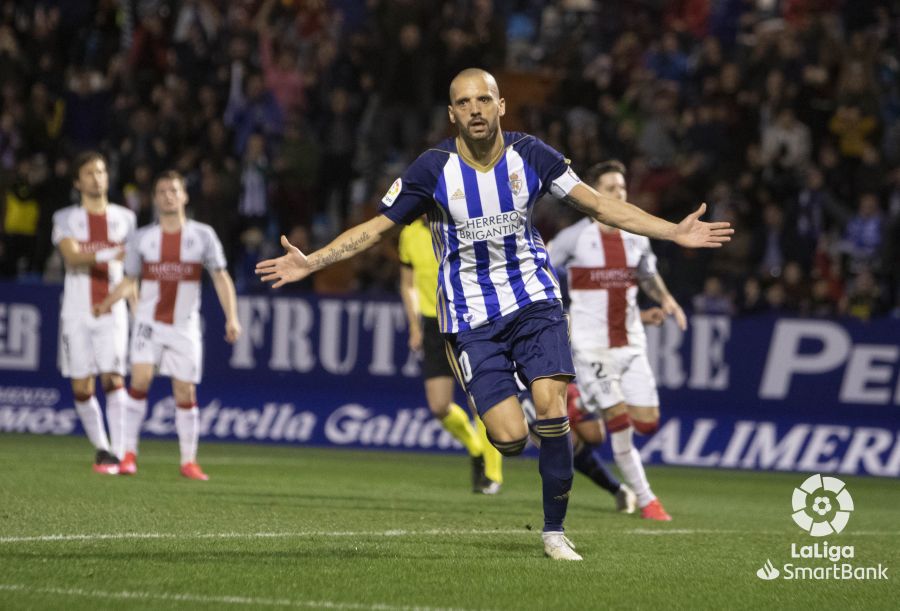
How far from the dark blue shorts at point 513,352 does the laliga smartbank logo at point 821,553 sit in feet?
4.70

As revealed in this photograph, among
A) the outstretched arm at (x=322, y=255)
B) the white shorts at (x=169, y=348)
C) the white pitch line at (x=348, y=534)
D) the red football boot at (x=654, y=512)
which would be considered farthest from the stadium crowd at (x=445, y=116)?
the outstretched arm at (x=322, y=255)

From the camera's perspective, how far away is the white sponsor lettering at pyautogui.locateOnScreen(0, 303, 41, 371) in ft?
56.3

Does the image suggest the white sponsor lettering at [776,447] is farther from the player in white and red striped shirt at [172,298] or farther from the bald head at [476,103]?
the bald head at [476,103]

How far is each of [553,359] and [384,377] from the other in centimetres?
912

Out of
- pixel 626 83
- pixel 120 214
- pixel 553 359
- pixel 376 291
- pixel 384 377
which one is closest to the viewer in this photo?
pixel 553 359

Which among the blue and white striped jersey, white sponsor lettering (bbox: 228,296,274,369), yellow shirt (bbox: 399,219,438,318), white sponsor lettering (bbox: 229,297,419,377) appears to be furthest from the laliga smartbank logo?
white sponsor lettering (bbox: 228,296,274,369)

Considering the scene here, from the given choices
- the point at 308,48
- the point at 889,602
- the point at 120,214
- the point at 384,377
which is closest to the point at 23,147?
the point at 308,48

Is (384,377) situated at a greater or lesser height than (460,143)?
lesser

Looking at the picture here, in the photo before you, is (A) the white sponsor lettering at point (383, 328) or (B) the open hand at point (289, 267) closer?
(B) the open hand at point (289, 267)

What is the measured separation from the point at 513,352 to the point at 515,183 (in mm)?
852

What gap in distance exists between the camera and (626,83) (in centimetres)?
2019

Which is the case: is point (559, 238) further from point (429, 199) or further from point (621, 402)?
point (429, 199)

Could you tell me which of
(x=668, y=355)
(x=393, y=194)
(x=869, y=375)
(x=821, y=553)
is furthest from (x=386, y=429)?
(x=393, y=194)

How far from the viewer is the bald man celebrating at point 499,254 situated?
7.45 meters
